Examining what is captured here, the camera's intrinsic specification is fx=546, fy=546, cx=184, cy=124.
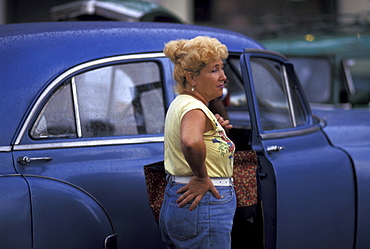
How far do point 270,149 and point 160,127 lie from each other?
0.65 metres

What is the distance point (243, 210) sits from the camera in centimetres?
268

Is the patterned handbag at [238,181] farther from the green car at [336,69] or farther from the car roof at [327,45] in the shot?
the car roof at [327,45]

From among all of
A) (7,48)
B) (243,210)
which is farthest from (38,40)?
(243,210)

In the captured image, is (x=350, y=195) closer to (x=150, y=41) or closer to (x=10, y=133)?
(x=150, y=41)

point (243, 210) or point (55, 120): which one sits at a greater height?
point (55, 120)

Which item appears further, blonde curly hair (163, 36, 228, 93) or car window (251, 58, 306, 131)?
car window (251, 58, 306, 131)

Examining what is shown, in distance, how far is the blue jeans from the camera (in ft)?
7.51

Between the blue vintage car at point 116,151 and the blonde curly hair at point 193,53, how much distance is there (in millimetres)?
721

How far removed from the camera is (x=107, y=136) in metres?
2.95

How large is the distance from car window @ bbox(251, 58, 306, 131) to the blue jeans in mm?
1275

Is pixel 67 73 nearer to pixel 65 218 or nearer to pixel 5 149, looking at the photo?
pixel 5 149

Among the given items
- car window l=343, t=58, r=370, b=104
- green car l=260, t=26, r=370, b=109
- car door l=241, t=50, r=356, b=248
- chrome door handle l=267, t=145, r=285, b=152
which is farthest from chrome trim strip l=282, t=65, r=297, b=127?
car window l=343, t=58, r=370, b=104

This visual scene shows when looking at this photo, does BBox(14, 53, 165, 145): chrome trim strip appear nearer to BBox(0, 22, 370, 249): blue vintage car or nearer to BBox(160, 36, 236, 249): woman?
BBox(0, 22, 370, 249): blue vintage car

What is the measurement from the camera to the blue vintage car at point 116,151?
265 centimetres
